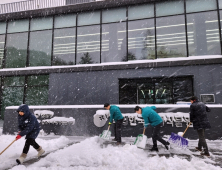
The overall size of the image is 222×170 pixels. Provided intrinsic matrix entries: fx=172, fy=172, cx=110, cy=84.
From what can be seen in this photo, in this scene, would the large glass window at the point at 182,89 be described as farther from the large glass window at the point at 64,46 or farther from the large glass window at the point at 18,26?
the large glass window at the point at 18,26

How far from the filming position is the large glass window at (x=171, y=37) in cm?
1138

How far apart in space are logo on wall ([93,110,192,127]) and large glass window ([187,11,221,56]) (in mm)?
4687

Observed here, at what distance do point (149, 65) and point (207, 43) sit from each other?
3.87 m

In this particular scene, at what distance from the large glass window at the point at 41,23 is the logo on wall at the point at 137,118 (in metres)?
9.07

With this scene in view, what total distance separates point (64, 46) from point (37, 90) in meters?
4.01

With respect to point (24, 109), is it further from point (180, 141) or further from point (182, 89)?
point (182, 89)

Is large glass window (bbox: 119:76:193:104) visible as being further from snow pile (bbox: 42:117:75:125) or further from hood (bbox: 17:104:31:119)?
hood (bbox: 17:104:31:119)

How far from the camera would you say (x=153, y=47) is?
1181 centimetres

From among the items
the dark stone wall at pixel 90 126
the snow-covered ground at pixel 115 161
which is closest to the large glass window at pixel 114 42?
the dark stone wall at pixel 90 126

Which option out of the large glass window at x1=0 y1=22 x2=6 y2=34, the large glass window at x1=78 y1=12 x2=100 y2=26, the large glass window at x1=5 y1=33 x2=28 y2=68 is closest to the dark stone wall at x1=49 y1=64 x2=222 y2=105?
the large glass window at x1=5 y1=33 x2=28 y2=68

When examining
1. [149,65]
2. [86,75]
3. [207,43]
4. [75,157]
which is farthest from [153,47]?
[75,157]

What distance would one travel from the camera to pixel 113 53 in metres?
12.3

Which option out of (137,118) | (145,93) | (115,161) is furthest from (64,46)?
(115,161)

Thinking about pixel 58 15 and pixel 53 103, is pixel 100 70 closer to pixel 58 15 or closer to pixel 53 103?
pixel 53 103
